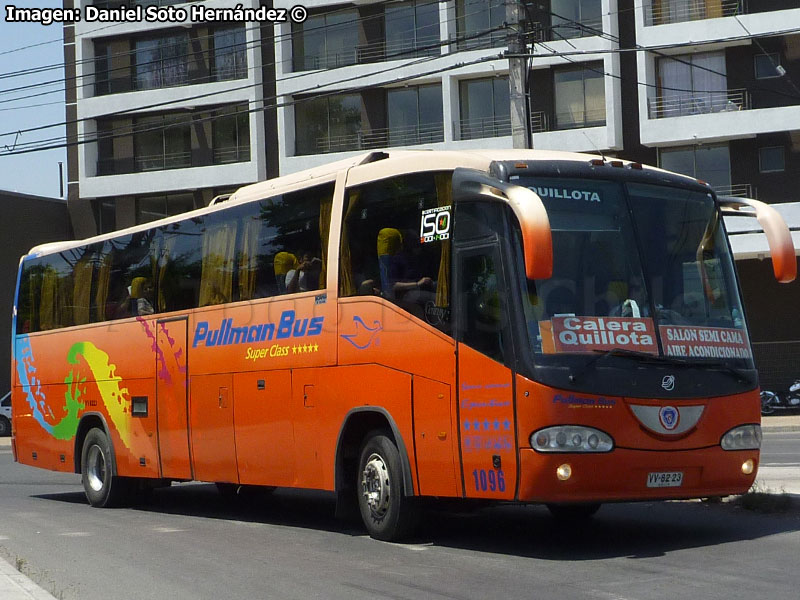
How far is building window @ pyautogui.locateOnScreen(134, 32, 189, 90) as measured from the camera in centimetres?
4881

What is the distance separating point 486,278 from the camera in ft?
33.8

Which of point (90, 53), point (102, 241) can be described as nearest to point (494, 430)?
point (102, 241)

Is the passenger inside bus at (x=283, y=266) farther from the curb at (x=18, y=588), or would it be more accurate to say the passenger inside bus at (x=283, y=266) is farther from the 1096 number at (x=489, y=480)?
the curb at (x=18, y=588)

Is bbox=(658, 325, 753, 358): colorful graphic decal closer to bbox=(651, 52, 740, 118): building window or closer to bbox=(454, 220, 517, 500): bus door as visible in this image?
bbox=(454, 220, 517, 500): bus door

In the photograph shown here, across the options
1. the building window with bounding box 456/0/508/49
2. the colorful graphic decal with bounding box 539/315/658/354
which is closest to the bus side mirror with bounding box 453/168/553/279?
the colorful graphic decal with bounding box 539/315/658/354

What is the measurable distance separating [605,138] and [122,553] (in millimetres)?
31016

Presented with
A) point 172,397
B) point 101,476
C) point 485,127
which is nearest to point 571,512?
point 172,397

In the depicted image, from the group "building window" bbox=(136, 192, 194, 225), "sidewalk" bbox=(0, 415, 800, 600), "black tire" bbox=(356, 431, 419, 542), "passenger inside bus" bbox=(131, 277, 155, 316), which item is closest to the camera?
"sidewalk" bbox=(0, 415, 800, 600)

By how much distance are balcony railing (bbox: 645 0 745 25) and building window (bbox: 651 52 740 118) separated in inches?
48.0

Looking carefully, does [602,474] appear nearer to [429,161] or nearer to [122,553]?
[429,161]

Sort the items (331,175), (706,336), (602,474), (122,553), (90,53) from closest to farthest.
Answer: (602,474) → (706,336) → (122,553) → (331,175) → (90,53)

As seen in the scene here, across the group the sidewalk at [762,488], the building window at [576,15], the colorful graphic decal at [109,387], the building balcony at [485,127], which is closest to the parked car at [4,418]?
the building balcony at [485,127]

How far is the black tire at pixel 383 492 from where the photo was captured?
36.4ft

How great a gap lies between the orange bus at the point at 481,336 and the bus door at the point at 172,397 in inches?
25.4
